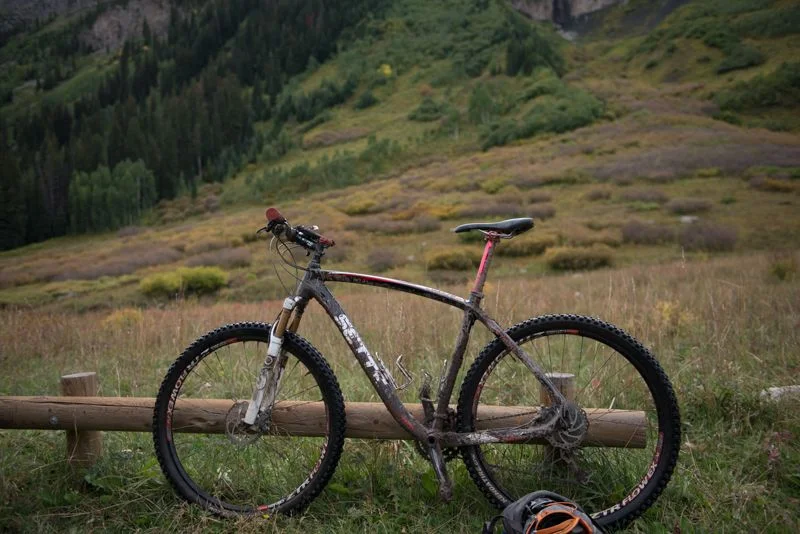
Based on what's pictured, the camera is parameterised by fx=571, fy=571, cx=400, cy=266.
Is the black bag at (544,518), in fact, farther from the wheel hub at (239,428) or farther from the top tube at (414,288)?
the wheel hub at (239,428)

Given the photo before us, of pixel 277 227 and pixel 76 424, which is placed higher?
pixel 277 227

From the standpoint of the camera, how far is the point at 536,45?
8488 cm

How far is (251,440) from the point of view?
136 inches

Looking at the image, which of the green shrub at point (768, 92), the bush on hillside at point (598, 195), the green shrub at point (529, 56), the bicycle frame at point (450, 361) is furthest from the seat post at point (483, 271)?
the green shrub at point (529, 56)

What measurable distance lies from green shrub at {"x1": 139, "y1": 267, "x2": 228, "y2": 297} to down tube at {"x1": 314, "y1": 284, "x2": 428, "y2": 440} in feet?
62.1

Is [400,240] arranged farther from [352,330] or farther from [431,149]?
[431,149]

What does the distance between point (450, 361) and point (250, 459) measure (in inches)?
59.4

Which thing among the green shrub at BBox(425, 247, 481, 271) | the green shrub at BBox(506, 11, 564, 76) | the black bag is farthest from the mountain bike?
the green shrub at BBox(506, 11, 564, 76)

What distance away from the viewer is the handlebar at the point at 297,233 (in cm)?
338

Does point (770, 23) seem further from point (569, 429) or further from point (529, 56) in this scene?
point (569, 429)

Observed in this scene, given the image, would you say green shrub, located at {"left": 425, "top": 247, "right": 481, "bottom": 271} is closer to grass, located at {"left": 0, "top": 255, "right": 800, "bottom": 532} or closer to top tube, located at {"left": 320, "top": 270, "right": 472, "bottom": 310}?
grass, located at {"left": 0, "top": 255, "right": 800, "bottom": 532}

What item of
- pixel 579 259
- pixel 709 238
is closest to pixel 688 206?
pixel 709 238

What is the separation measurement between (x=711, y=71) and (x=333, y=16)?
84208 mm

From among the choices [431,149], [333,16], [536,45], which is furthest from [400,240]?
[333,16]
